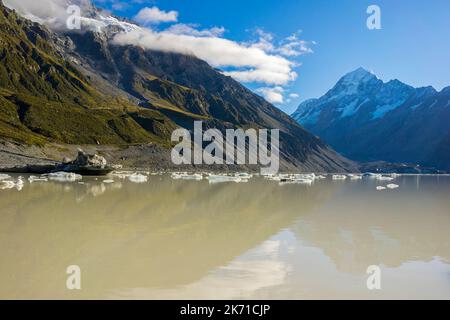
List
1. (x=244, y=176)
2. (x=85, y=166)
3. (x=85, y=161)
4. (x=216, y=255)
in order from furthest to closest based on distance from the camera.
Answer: (x=244, y=176) < (x=85, y=161) < (x=85, y=166) < (x=216, y=255)

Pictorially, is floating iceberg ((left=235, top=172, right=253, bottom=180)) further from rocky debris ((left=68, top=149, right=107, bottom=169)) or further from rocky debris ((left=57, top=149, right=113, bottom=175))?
rocky debris ((left=68, top=149, right=107, bottom=169))

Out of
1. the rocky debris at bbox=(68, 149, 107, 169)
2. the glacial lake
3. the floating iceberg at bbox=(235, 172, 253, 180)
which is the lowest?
the glacial lake

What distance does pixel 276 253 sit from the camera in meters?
20.0

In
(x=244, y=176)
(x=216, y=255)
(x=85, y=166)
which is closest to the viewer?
(x=216, y=255)

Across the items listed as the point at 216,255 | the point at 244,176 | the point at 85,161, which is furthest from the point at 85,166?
the point at 216,255

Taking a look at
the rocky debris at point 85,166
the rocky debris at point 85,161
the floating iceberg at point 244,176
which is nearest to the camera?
the rocky debris at point 85,166

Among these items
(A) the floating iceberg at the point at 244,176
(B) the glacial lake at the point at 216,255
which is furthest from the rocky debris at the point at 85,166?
(B) the glacial lake at the point at 216,255

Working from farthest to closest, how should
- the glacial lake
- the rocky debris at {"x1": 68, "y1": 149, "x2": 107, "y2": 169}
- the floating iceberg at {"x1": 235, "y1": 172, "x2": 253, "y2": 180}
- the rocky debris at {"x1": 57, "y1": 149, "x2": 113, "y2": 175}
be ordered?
the floating iceberg at {"x1": 235, "y1": 172, "x2": 253, "y2": 180} → the rocky debris at {"x1": 68, "y1": 149, "x2": 107, "y2": 169} → the rocky debris at {"x1": 57, "y1": 149, "x2": 113, "y2": 175} → the glacial lake

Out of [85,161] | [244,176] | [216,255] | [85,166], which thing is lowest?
[216,255]

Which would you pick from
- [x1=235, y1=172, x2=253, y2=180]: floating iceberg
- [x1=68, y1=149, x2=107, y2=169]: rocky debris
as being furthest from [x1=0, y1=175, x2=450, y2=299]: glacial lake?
[x1=235, y1=172, x2=253, y2=180]: floating iceberg

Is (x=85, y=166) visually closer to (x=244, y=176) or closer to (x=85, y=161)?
(x=85, y=161)

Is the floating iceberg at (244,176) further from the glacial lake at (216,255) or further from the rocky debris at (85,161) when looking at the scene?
the glacial lake at (216,255)

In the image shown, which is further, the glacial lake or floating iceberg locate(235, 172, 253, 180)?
floating iceberg locate(235, 172, 253, 180)
